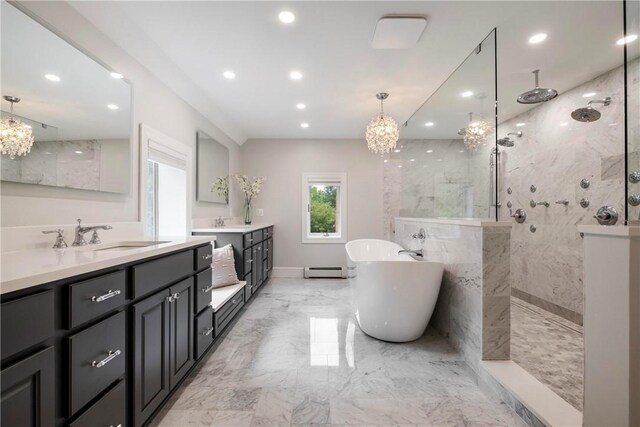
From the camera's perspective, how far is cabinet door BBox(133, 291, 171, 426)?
1251 mm

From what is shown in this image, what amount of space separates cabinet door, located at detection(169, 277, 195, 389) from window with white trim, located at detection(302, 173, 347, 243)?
3.29 meters

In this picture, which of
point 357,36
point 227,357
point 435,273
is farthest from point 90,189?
point 435,273

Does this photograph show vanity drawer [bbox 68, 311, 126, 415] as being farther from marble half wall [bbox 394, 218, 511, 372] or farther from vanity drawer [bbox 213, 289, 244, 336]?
marble half wall [bbox 394, 218, 511, 372]

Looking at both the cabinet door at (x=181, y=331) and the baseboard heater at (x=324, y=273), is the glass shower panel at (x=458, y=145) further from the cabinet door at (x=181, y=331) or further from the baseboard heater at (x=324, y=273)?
the cabinet door at (x=181, y=331)

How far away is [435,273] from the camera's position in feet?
7.64

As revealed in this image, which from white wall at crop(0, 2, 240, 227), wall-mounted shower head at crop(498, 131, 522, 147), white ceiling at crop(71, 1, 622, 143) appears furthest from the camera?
wall-mounted shower head at crop(498, 131, 522, 147)

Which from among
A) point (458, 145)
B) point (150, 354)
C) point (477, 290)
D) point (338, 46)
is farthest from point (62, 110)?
point (458, 145)

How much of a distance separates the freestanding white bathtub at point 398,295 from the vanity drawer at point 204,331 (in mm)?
1282

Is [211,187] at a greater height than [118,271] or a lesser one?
greater

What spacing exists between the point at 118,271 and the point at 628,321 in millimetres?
1982

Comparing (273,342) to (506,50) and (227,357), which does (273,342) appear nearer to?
(227,357)

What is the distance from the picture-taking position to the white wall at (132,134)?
4.39 ft

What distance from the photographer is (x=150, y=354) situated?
1.34 metres

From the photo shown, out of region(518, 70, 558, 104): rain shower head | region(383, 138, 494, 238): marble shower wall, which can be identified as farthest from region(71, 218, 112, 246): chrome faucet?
region(518, 70, 558, 104): rain shower head
